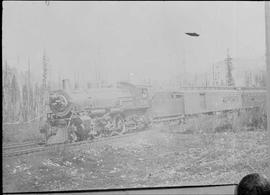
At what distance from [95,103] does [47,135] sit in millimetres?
356

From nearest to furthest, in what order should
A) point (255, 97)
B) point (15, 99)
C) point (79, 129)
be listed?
point (15, 99), point (79, 129), point (255, 97)

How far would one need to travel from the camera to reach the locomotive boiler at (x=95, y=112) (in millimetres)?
2086

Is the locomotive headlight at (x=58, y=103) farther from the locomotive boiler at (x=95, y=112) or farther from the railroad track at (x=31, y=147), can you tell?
the railroad track at (x=31, y=147)

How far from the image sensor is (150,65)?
6.99ft

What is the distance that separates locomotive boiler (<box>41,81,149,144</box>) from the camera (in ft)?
6.84

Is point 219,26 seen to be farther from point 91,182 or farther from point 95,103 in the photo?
point 91,182

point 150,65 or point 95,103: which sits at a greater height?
point 150,65

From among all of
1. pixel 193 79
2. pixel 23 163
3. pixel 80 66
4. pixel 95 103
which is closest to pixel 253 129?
pixel 193 79

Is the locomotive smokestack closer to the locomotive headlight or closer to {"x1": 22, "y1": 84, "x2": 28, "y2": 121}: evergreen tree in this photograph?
the locomotive headlight

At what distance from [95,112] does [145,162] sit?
0.45m

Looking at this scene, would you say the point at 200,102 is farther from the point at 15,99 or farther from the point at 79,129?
the point at 15,99

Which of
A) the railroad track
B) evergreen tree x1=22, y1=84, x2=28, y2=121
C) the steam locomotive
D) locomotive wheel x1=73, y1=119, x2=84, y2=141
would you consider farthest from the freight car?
evergreen tree x1=22, y1=84, x2=28, y2=121

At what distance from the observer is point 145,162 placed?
212 centimetres

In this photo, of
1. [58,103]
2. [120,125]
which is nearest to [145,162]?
[120,125]
